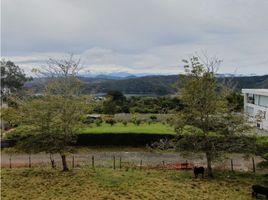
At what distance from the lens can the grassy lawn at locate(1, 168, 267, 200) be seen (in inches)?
611

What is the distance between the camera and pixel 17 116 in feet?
66.4

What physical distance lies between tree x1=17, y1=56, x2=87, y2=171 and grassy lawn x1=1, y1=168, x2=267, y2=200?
5.00ft

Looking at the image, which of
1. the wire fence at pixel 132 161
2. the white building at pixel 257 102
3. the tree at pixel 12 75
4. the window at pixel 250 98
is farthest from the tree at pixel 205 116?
the tree at pixel 12 75

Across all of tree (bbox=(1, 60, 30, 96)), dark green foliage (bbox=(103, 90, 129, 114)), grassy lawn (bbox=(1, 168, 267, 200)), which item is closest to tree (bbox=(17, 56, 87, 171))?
grassy lawn (bbox=(1, 168, 267, 200))

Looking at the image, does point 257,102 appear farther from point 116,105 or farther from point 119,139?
point 119,139

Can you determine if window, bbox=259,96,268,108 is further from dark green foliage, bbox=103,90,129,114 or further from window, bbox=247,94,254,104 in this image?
dark green foliage, bbox=103,90,129,114

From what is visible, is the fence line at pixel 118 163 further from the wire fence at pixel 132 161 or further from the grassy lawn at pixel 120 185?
the grassy lawn at pixel 120 185

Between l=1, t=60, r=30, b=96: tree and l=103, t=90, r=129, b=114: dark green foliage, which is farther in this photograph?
l=1, t=60, r=30, b=96: tree

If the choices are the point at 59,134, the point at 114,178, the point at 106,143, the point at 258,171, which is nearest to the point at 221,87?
the point at 258,171

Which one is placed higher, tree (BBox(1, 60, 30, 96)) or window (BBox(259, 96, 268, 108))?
tree (BBox(1, 60, 30, 96))

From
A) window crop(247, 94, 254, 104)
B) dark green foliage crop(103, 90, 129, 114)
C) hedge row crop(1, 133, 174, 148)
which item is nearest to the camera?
hedge row crop(1, 133, 174, 148)

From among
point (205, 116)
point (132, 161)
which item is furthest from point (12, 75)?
point (205, 116)

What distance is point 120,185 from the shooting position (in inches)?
664

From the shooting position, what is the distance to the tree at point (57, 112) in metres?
19.9
